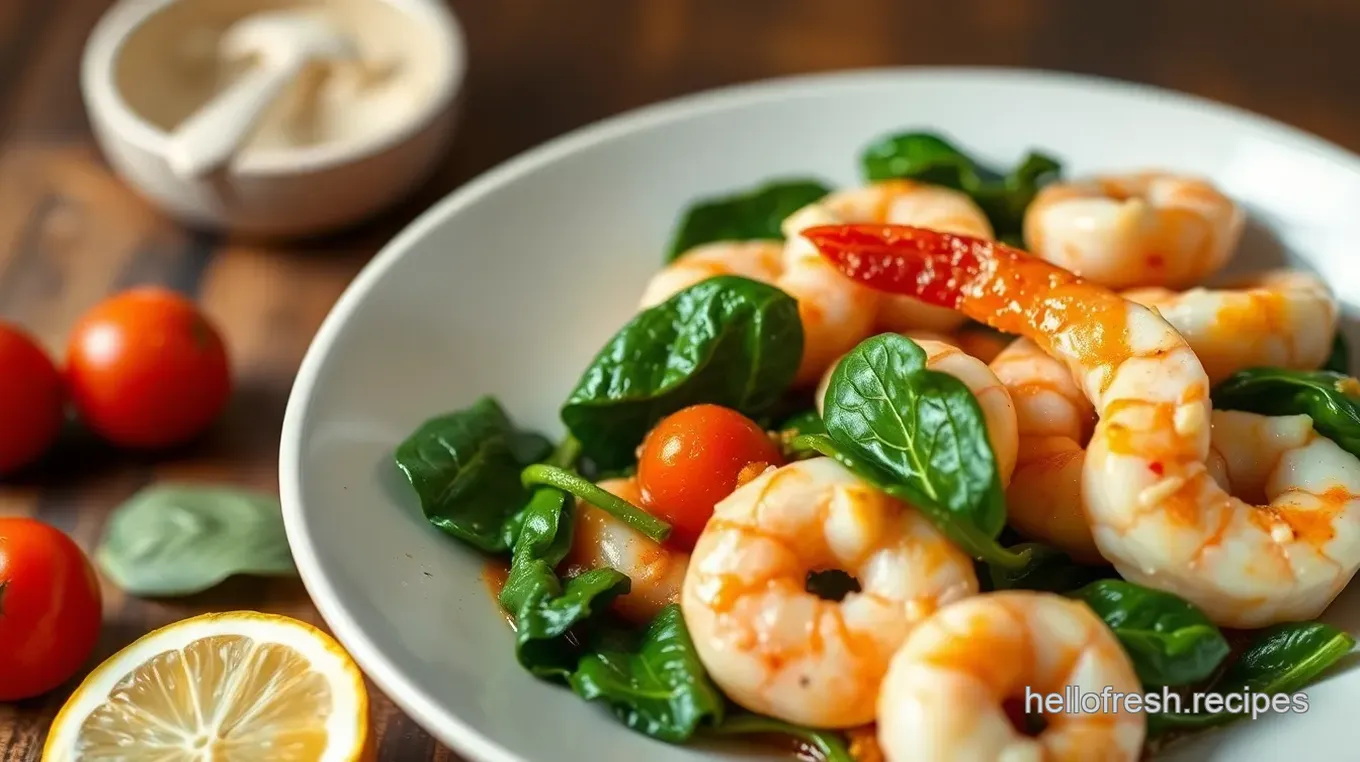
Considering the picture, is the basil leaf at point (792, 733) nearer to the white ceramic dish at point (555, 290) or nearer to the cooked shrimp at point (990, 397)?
the white ceramic dish at point (555, 290)

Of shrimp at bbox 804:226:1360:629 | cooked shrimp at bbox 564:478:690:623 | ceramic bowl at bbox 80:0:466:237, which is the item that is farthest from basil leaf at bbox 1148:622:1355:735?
ceramic bowl at bbox 80:0:466:237

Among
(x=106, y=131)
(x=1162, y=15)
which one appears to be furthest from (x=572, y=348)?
(x=1162, y=15)

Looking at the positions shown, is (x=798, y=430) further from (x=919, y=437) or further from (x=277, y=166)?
(x=277, y=166)

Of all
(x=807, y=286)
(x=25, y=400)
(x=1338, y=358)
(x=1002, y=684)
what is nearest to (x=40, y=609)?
(x=25, y=400)

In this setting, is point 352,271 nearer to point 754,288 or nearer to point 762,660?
point 754,288

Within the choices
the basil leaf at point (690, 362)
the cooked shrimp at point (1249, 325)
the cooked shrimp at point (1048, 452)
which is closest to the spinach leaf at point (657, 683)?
the basil leaf at point (690, 362)

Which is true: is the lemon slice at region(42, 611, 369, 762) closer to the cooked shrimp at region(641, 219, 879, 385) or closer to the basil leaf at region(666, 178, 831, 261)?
the cooked shrimp at region(641, 219, 879, 385)
